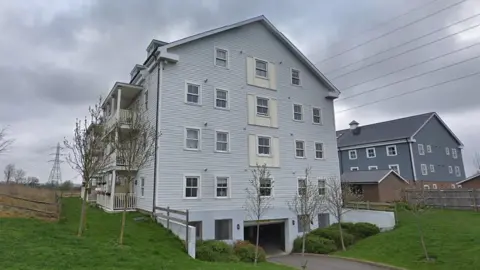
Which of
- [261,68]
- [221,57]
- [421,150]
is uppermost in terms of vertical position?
[221,57]

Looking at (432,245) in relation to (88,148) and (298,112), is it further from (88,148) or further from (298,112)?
(88,148)

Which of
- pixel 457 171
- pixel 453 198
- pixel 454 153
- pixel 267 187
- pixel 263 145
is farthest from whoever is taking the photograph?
pixel 454 153

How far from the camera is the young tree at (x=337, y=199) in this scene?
852 inches

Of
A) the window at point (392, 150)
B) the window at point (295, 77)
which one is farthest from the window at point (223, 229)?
the window at point (392, 150)

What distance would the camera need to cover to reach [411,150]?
128ft

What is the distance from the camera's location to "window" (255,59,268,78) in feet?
79.9

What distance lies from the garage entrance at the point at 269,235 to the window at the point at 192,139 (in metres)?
6.55

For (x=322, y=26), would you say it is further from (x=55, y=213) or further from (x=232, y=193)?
(x=55, y=213)

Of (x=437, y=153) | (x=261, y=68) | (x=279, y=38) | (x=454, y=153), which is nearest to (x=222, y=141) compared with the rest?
(x=261, y=68)

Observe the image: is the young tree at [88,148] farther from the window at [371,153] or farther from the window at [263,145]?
the window at [371,153]

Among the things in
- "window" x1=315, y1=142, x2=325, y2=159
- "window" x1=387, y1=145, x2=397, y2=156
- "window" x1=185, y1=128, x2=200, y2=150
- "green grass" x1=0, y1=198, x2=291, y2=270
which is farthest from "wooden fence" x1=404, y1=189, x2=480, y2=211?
"green grass" x1=0, y1=198, x2=291, y2=270

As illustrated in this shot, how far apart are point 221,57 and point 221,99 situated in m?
3.27

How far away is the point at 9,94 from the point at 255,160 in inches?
877

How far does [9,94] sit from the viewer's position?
26.7 meters
